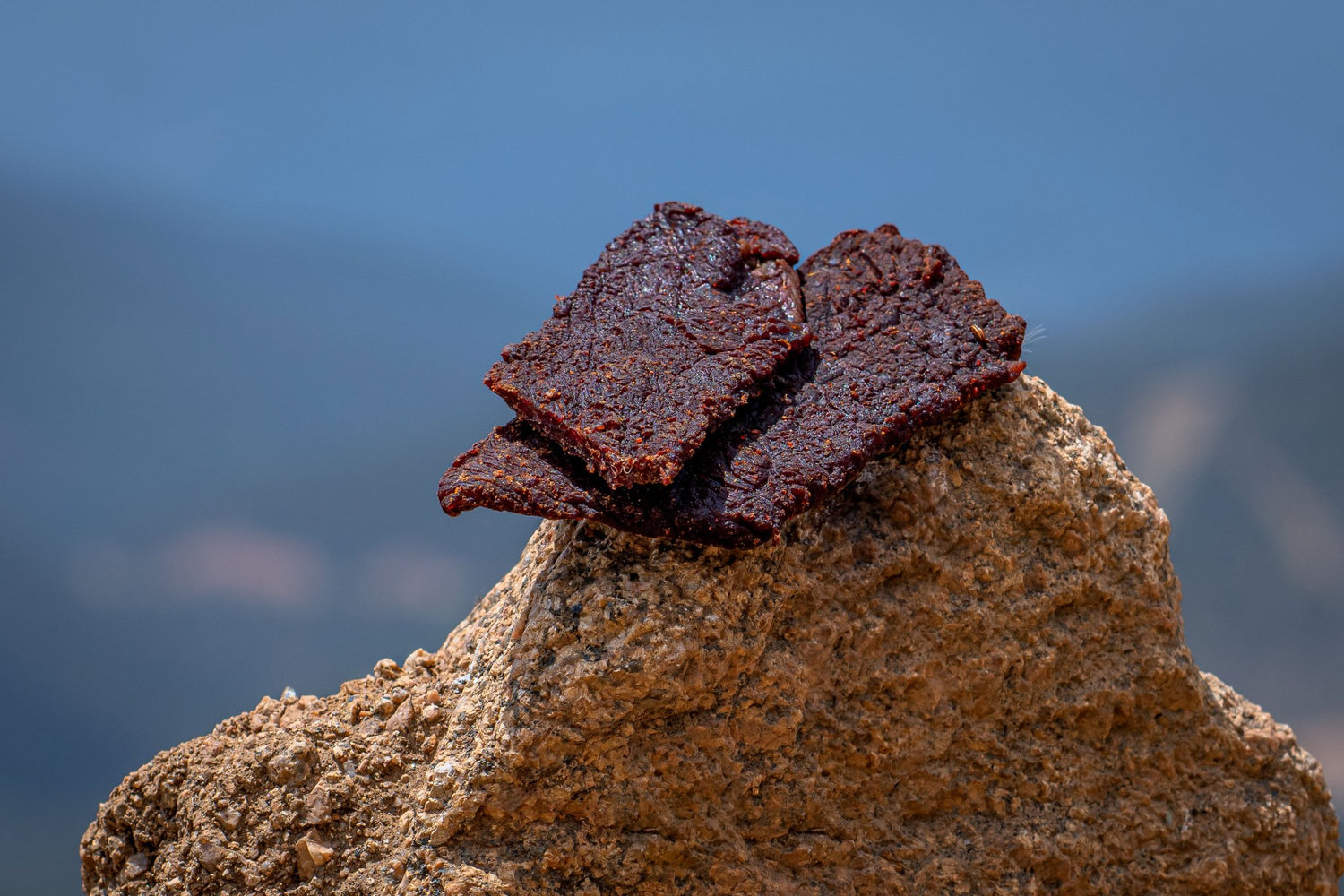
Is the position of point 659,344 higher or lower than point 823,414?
higher

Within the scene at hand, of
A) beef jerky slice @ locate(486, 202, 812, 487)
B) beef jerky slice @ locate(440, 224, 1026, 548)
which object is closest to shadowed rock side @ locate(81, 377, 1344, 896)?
beef jerky slice @ locate(440, 224, 1026, 548)

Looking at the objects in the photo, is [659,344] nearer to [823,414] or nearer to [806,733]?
[823,414]

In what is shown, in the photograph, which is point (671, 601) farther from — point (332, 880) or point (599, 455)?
point (332, 880)

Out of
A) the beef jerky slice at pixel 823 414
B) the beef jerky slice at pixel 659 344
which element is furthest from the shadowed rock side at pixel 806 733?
the beef jerky slice at pixel 659 344

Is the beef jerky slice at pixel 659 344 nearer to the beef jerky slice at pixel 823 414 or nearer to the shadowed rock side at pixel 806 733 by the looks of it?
the beef jerky slice at pixel 823 414

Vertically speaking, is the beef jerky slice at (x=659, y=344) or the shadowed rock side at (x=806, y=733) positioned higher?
the beef jerky slice at (x=659, y=344)

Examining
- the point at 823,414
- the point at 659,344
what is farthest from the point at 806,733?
the point at 659,344
